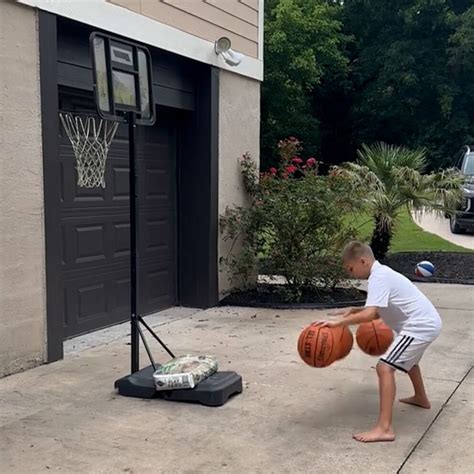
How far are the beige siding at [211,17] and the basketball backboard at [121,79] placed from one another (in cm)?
182

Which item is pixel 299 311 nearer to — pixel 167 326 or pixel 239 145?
pixel 167 326

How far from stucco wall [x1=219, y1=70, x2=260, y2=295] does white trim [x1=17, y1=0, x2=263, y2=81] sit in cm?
24

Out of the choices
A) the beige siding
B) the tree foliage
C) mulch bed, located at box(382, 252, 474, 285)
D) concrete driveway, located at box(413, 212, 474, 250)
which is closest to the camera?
the beige siding

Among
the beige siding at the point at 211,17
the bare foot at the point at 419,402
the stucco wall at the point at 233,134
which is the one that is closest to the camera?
the bare foot at the point at 419,402

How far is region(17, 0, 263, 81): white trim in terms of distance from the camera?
20.3 feet

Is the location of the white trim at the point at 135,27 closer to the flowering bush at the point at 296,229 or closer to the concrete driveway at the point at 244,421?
the flowering bush at the point at 296,229

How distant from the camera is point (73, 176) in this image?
7.00m

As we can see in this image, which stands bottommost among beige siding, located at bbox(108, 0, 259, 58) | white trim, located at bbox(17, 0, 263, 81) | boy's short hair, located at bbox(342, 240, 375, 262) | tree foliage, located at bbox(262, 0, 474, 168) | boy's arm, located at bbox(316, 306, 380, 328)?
boy's arm, located at bbox(316, 306, 380, 328)

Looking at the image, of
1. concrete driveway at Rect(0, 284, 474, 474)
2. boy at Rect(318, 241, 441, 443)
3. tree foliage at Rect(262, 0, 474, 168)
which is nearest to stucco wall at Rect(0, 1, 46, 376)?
concrete driveway at Rect(0, 284, 474, 474)

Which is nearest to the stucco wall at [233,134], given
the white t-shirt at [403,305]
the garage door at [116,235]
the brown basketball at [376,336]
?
the garage door at [116,235]

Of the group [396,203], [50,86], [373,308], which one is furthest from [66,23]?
[396,203]

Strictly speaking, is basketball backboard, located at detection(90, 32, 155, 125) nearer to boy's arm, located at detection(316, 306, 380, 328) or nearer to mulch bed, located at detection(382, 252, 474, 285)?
boy's arm, located at detection(316, 306, 380, 328)

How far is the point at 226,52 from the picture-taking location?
8.74m

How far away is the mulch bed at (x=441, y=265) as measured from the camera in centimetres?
1098
